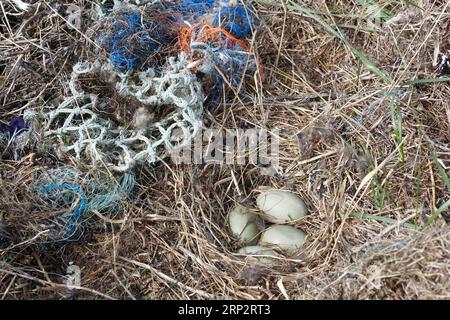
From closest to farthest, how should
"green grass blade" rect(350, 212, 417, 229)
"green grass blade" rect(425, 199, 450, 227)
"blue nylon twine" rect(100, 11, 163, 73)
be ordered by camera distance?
1. "green grass blade" rect(425, 199, 450, 227)
2. "green grass blade" rect(350, 212, 417, 229)
3. "blue nylon twine" rect(100, 11, 163, 73)

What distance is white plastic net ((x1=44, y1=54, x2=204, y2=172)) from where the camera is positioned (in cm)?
228

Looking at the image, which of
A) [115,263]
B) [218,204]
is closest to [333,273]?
[218,204]

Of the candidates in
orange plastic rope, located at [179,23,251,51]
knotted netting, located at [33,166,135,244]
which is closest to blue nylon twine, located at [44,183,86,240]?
knotted netting, located at [33,166,135,244]

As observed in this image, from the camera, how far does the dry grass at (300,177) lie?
1.99 m

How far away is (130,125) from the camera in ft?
7.79

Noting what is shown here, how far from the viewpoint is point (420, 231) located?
1922 millimetres

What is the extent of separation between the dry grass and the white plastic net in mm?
106

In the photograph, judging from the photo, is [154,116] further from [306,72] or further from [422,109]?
[422,109]

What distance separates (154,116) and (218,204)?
1.55ft
